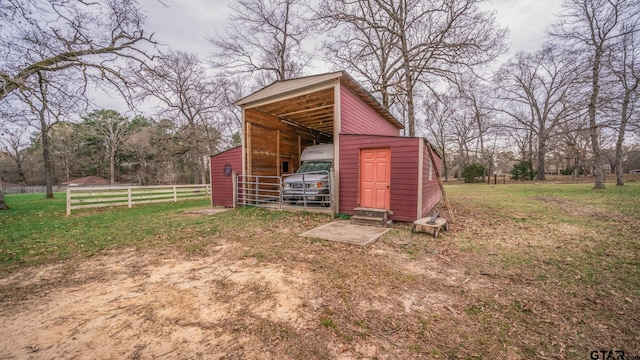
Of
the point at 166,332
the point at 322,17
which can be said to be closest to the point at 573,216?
the point at 166,332

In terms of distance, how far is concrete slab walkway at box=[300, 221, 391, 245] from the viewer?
491 centimetres

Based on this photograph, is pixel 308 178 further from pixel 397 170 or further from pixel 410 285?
pixel 410 285

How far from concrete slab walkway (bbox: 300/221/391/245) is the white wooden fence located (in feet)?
31.0

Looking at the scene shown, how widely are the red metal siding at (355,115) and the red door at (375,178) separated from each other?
146cm

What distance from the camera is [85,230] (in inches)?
242

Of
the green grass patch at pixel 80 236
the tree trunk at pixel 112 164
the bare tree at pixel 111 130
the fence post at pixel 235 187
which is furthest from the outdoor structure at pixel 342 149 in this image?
the tree trunk at pixel 112 164

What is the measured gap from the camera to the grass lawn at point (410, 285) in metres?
1.97

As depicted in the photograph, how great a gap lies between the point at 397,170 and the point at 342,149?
1968 mm

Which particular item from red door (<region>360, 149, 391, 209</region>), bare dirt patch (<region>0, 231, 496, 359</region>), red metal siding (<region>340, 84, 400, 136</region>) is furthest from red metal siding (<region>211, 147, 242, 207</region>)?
bare dirt patch (<region>0, 231, 496, 359</region>)

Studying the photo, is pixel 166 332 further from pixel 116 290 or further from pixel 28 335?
pixel 116 290

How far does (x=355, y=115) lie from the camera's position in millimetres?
8508

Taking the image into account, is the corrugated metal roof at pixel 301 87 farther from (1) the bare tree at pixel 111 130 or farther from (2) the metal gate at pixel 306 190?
(1) the bare tree at pixel 111 130

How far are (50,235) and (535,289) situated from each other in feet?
33.5

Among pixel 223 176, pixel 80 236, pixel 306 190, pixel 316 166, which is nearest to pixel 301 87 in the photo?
pixel 316 166
